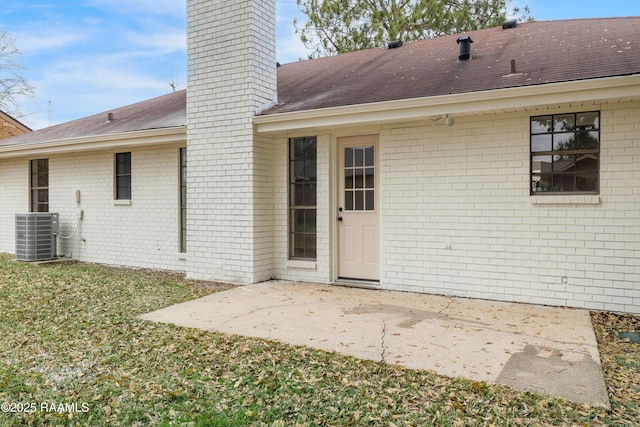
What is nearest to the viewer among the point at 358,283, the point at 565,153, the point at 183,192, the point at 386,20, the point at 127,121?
the point at 565,153

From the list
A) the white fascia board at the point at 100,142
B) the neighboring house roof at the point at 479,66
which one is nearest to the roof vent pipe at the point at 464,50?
the neighboring house roof at the point at 479,66

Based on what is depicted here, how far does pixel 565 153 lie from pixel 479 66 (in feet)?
6.59

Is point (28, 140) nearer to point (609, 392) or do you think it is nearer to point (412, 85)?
point (412, 85)

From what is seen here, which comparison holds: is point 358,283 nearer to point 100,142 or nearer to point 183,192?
point 183,192

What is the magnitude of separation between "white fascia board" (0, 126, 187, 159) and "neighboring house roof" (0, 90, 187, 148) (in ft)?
0.43

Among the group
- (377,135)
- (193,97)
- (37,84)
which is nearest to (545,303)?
(377,135)

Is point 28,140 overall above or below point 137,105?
below

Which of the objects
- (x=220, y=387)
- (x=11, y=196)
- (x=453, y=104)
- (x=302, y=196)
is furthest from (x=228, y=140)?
(x=11, y=196)

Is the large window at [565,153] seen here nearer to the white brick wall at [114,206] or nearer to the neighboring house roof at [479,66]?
the neighboring house roof at [479,66]

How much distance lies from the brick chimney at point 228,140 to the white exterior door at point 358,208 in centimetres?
126

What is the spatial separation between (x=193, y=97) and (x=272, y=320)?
440 centimetres

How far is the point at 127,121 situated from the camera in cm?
965

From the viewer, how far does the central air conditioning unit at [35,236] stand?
31.0 feet

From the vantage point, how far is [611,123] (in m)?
5.25
